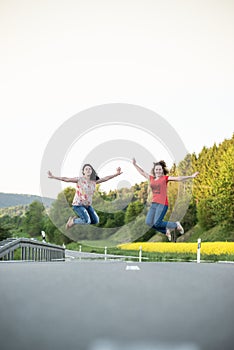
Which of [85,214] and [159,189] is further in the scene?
[85,214]

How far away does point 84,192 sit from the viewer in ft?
106

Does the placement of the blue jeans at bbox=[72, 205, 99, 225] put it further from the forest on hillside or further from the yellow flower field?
the forest on hillside

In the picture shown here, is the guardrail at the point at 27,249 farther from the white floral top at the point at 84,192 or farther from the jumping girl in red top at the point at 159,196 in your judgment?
the white floral top at the point at 84,192

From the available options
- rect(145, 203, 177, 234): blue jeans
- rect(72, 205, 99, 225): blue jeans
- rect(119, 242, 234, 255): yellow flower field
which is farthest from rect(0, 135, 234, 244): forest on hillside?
rect(145, 203, 177, 234): blue jeans

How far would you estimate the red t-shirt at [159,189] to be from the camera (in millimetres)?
27352

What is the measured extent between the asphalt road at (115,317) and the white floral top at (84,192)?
25.1 meters

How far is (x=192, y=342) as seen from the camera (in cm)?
322

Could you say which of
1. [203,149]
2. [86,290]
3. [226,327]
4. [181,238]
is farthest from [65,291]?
[203,149]

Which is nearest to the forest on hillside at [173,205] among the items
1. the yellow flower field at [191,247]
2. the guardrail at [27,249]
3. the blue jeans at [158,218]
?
the yellow flower field at [191,247]

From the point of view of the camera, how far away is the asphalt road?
319 centimetres

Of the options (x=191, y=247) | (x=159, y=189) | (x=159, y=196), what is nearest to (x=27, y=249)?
(x=159, y=189)

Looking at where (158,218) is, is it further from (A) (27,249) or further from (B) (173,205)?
(B) (173,205)

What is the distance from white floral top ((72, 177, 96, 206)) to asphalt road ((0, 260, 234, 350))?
25.1 m

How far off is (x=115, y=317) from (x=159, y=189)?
78.0 feet
